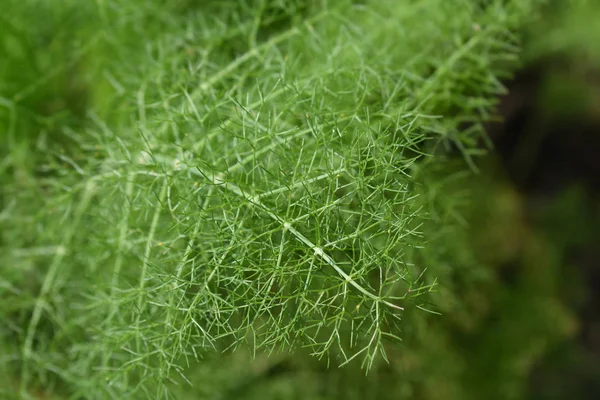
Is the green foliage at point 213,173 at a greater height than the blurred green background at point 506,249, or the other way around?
the green foliage at point 213,173

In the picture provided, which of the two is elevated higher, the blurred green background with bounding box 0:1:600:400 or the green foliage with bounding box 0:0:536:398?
the green foliage with bounding box 0:0:536:398

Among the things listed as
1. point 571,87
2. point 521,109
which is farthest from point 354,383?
point 571,87

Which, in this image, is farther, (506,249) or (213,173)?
(506,249)

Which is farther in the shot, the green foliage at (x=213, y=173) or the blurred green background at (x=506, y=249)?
the blurred green background at (x=506, y=249)

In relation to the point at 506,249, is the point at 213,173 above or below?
above

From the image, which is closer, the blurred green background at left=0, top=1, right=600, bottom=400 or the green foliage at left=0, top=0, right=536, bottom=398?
the green foliage at left=0, top=0, right=536, bottom=398

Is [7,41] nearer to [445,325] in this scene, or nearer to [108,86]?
[108,86]
